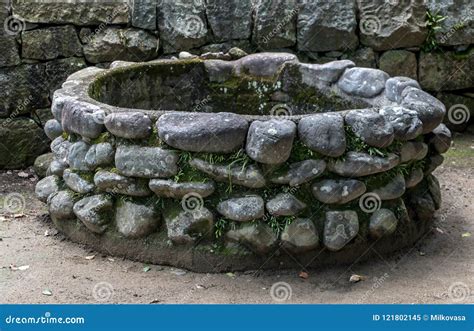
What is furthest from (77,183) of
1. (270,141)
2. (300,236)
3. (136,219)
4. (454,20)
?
(454,20)

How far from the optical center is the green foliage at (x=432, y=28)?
6930mm

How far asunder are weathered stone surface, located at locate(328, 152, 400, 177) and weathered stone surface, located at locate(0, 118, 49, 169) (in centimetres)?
300

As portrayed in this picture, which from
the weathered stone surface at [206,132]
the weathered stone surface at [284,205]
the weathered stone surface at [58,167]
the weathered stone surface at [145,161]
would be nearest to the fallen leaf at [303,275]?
the weathered stone surface at [284,205]

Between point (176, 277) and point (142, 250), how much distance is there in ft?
0.96

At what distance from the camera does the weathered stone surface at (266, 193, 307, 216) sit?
4348 millimetres

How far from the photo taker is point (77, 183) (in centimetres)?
478

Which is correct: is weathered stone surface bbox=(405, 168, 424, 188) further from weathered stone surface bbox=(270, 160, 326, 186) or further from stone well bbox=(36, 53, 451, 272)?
weathered stone surface bbox=(270, 160, 326, 186)

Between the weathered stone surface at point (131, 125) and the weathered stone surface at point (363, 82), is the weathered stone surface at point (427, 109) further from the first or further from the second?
the weathered stone surface at point (131, 125)

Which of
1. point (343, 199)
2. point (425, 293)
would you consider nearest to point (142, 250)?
point (343, 199)

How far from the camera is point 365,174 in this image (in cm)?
445

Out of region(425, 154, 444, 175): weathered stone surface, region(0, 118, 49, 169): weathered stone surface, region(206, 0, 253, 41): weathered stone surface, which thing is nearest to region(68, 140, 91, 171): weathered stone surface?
region(0, 118, 49, 169): weathered stone surface

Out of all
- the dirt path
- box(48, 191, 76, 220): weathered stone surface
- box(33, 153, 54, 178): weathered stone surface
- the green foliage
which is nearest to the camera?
the dirt path

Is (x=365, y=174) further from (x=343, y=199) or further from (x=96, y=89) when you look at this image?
(x=96, y=89)

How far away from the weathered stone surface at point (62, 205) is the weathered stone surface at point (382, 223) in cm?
177
